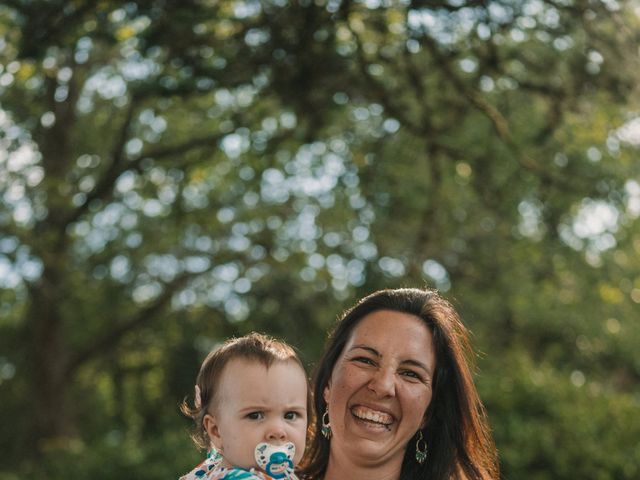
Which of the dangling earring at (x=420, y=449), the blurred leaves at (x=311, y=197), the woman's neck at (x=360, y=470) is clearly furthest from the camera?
the blurred leaves at (x=311, y=197)

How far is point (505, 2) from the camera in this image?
7.28 metres

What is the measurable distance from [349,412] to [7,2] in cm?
493

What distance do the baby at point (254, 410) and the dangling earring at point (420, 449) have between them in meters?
0.68

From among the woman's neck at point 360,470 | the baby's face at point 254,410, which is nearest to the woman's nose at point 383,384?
the woman's neck at point 360,470

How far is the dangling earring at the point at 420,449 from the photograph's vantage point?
3.97m

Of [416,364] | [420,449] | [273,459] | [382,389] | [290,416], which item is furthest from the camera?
[420,449]

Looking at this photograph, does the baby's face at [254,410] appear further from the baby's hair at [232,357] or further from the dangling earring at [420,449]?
the dangling earring at [420,449]

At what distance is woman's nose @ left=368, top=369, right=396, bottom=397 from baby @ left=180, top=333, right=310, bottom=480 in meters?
0.35

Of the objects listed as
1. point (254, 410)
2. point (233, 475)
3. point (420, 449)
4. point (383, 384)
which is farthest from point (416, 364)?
point (233, 475)

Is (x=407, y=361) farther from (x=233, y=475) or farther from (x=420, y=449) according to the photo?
(x=233, y=475)

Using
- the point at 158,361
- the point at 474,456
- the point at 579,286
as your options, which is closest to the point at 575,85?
the point at 474,456

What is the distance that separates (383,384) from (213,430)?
616 millimetres

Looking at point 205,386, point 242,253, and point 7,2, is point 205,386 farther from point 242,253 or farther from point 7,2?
point 242,253

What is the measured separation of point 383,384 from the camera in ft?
12.2
